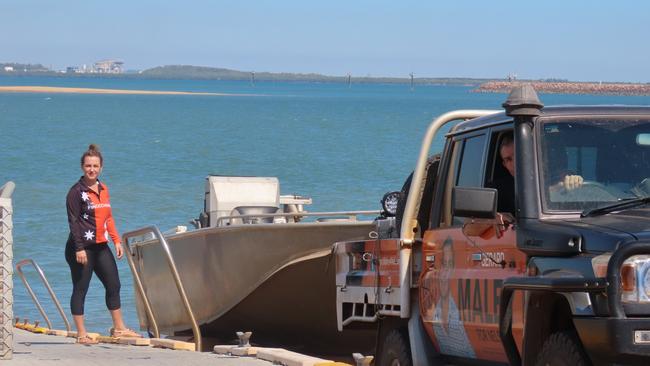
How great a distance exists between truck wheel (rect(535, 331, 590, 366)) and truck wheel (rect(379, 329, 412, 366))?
2174 millimetres

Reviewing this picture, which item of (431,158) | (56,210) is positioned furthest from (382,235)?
(56,210)

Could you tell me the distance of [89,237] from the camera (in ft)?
39.6

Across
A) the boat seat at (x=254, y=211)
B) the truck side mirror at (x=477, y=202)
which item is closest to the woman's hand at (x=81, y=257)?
the boat seat at (x=254, y=211)

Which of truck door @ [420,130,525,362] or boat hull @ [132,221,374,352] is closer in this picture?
truck door @ [420,130,525,362]

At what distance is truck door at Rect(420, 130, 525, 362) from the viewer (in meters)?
7.07

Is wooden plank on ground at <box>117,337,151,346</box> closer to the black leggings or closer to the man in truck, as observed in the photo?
the black leggings

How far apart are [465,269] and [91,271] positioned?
543 cm

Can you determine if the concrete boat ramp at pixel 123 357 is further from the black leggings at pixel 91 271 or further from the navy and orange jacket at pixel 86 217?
the navy and orange jacket at pixel 86 217

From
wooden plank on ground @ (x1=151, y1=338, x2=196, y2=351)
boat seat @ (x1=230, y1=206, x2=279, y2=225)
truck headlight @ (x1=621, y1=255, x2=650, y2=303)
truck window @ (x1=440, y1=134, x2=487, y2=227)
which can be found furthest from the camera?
boat seat @ (x1=230, y1=206, x2=279, y2=225)

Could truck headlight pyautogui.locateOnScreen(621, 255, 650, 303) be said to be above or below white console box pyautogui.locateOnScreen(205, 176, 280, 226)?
above

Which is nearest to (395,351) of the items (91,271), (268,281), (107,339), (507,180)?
(507,180)

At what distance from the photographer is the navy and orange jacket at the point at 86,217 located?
12039 millimetres

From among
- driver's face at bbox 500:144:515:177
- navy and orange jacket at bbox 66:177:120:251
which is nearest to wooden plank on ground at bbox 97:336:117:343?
navy and orange jacket at bbox 66:177:120:251

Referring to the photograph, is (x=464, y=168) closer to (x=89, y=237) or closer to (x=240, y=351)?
(x=240, y=351)
